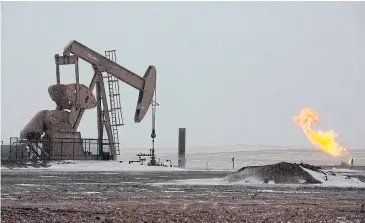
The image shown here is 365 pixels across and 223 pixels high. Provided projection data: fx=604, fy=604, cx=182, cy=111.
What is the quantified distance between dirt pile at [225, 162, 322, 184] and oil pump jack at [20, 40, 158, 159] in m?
18.2

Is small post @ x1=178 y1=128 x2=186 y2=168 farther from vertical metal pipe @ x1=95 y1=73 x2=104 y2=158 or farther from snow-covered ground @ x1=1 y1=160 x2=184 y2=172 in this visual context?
snow-covered ground @ x1=1 y1=160 x2=184 y2=172

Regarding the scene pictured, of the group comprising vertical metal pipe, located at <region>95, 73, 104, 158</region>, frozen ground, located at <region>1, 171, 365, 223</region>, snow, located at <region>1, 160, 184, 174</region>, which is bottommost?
snow, located at <region>1, 160, 184, 174</region>

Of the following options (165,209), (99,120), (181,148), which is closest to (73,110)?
(99,120)

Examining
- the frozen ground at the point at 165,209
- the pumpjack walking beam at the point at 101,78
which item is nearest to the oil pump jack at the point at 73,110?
the pumpjack walking beam at the point at 101,78

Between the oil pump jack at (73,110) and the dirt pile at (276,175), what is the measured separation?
59.7 feet

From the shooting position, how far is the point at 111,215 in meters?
11.3

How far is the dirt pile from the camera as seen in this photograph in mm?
26578

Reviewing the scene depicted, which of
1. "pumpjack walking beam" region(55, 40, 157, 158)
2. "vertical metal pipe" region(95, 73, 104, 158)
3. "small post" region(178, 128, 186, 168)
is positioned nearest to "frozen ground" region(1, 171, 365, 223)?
"pumpjack walking beam" region(55, 40, 157, 158)

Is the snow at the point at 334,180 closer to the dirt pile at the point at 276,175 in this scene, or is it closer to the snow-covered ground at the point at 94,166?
the dirt pile at the point at 276,175

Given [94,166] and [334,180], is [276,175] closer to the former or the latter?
[334,180]

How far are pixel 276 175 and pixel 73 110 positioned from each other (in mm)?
21457

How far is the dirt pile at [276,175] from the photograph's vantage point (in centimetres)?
2658

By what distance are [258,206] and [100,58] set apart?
3388cm

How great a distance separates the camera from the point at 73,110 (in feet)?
146
